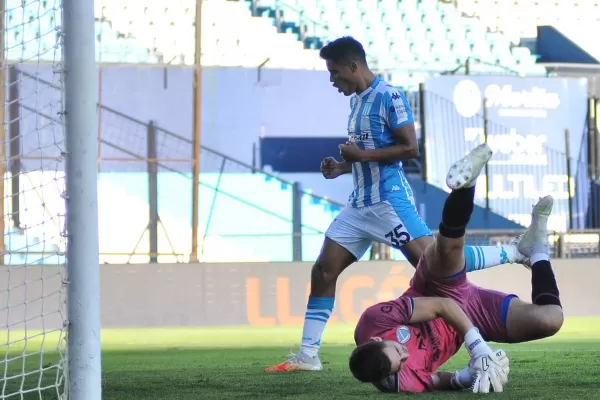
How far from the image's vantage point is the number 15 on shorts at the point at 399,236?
629 centimetres

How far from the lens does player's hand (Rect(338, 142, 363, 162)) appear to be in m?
6.23

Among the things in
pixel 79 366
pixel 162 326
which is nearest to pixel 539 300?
pixel 79 366

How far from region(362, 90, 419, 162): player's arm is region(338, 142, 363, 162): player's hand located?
1.3 inches

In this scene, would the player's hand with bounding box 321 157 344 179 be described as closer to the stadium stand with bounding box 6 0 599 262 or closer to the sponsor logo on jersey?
the sponsor logo on jersey

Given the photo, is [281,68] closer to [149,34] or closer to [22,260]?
[149,34]

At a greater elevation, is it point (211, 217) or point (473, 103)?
point (473, 103)

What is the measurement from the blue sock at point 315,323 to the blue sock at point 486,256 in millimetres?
1305

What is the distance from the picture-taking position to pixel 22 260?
49.0 ft

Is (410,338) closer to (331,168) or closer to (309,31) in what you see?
(331,168)

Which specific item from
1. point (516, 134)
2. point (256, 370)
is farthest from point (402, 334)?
point (516, 134)

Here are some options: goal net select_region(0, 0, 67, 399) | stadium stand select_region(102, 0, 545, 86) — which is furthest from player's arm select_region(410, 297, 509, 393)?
stadium stand select_region(102, 0, 545, 86)

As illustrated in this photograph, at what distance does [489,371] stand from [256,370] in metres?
2.33

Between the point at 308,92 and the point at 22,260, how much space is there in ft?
26.4

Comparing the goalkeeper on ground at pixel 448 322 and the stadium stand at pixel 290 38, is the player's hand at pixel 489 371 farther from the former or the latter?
the stadium stand at pixel 290 38
